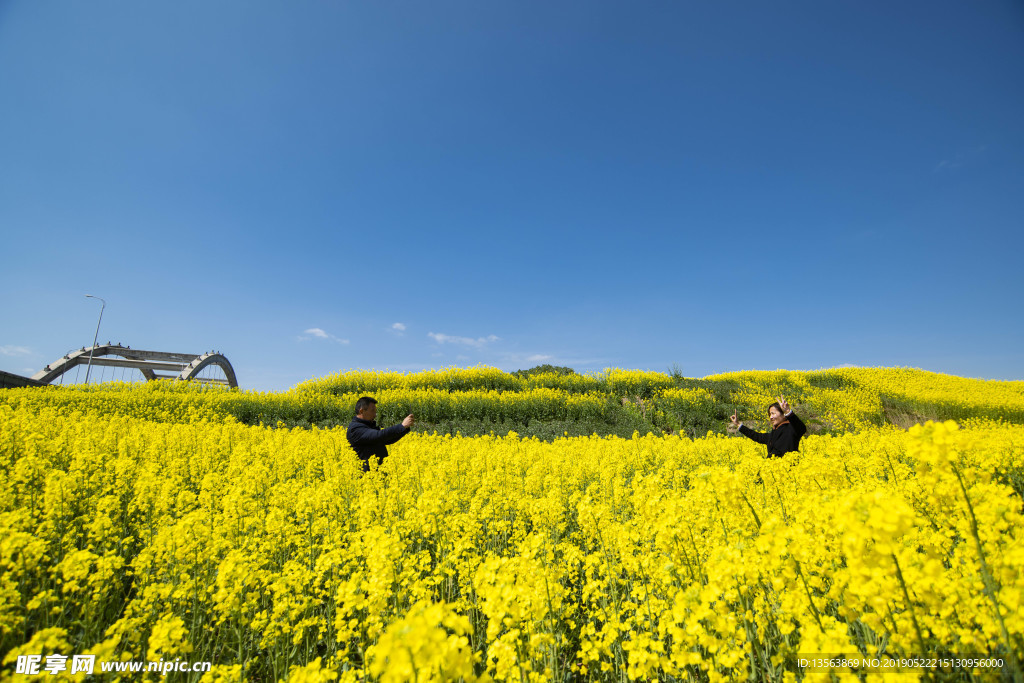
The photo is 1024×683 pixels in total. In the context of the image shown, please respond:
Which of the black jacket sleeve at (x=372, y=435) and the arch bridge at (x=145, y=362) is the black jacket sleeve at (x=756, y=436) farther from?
the arch bridge at (x=145, y=362)

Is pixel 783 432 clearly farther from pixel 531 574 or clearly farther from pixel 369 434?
pixel 369 434

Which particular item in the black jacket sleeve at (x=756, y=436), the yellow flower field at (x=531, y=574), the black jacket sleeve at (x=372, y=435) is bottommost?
the yellow flower field at (x=531, y=574)

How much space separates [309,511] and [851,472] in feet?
22.2

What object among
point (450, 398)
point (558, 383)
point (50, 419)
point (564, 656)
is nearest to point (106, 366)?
point (50, 419)

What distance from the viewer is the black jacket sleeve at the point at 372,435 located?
592 centimetres

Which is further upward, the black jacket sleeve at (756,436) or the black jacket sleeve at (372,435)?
the black jacket sleeve at (372,435)

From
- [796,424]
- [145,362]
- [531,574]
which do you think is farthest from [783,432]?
[145,362]

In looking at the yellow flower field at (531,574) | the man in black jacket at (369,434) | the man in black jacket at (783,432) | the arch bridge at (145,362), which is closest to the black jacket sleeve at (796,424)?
the man in black jacket at (783,432)

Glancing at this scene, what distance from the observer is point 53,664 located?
1932 millimetres

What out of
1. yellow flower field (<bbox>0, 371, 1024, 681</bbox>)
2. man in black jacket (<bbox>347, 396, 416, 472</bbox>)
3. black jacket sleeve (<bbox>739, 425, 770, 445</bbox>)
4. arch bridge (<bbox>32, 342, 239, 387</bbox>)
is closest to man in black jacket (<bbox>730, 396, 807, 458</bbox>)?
black jacket sleeve (<bbox>739, 425, 770, 445</bbox>)

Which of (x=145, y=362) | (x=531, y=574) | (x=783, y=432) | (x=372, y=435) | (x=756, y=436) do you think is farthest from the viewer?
(x=145, y=362)

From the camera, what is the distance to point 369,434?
5.91 meters

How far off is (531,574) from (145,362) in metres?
43.5

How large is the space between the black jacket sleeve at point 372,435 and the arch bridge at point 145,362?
1150 inches
